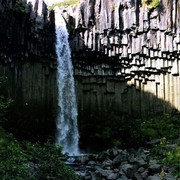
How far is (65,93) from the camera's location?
81.0 feet

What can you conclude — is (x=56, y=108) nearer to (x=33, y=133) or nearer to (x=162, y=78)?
(x=33, y=133)

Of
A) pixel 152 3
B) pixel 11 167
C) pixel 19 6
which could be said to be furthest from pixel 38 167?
pixel 152 3

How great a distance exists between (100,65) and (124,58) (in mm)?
1672

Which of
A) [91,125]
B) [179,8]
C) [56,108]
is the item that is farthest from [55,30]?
[179,8]

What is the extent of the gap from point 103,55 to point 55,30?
346cm

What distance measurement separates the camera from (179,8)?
82.3 feet

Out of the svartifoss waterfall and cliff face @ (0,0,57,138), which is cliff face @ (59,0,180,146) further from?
cliff face @ (0,0,57,138)

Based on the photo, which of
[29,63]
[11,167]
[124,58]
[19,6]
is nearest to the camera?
[11,167]

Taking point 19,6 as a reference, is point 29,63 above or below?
below

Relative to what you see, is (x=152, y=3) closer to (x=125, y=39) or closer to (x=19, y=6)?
(x=125, y=39)

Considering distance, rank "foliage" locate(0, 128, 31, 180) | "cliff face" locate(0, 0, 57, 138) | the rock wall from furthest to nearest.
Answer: the rock wall < "cliff face" locate(0, 0, 57, 138) < "foliage" locate(0, 128, 31, 180)

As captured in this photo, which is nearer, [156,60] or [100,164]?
[100,164]

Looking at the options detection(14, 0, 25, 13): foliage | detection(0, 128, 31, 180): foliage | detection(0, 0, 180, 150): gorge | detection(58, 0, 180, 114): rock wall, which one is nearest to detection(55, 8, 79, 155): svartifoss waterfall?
detection(0, 0, 180, 150): gorge

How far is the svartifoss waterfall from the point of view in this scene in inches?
936
